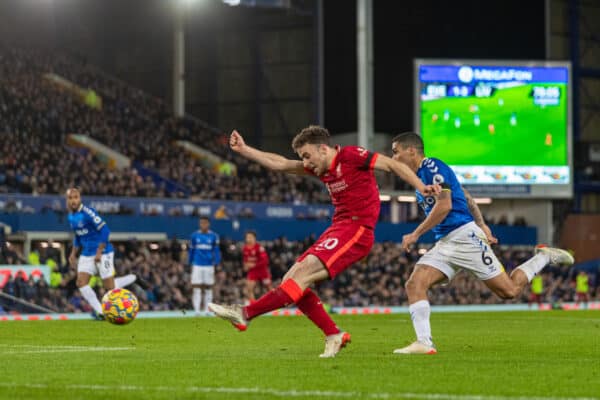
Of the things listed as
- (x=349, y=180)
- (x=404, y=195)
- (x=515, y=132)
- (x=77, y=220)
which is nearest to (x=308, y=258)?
(x=349, y=180)

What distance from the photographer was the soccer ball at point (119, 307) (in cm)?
1747

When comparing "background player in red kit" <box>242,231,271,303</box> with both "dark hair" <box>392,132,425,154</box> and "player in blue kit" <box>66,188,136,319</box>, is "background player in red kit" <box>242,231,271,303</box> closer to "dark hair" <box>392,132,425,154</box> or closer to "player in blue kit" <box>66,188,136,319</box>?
"player in blue kit" <box>66,188,136,319</box>

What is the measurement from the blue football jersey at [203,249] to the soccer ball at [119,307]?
10587 mm

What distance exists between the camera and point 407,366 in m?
10.5

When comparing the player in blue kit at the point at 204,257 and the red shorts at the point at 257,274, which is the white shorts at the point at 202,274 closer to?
the player in blue kit at the point at 204,257

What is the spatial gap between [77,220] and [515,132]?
26805 millimetres

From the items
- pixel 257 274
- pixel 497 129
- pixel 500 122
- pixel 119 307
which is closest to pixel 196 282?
pixel 257 274

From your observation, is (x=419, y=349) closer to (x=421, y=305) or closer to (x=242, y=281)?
(x=421, y=305)

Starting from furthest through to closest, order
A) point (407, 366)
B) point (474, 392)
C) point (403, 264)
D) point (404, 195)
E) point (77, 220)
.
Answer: point (404, 195) → point (403, 264) → point (77, 220) → point (407, 366) → point (474, 392)

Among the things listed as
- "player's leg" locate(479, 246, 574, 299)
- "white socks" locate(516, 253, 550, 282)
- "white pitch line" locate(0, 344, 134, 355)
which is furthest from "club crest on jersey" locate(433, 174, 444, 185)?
"white pitch line" locate(0, 344, 134, 355)

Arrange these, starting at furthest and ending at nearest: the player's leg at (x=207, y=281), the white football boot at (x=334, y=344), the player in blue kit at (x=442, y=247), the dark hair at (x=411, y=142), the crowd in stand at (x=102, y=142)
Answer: the crowd in stand at (x=102, y=142), the player's leg at (x=207, y=281), the dark hair at (x=411, y=142), the player in blue kit at (x=442, y=247), the white football boot at (x=334, y=344)

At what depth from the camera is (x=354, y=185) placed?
11.4 metres

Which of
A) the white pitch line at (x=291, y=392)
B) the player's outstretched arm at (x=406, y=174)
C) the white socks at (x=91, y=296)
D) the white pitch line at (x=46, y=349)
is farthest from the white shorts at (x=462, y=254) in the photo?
the white socks at (x=91, y=296)

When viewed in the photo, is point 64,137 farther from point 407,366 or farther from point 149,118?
point 407,366
